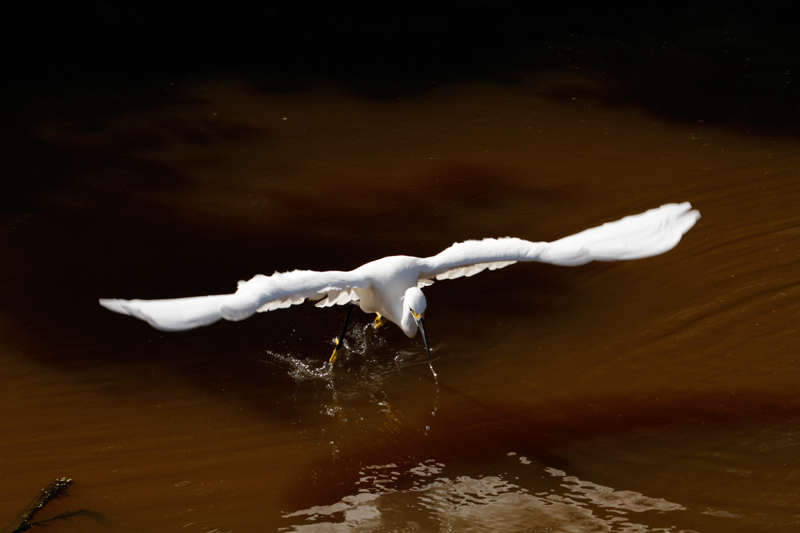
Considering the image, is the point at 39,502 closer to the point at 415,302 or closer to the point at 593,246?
the point at 415,302

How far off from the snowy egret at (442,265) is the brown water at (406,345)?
46 cm

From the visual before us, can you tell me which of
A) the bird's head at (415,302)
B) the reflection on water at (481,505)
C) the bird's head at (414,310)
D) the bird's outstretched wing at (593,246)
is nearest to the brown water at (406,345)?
the reflection on water at (481,505)

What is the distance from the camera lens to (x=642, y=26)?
9969mm

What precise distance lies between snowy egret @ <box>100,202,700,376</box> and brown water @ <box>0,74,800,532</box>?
0.46m

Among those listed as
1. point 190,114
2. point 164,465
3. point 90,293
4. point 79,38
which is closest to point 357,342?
point 164,465

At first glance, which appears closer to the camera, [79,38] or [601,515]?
[601,515]

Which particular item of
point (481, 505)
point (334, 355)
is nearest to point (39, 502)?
point (334, 355)

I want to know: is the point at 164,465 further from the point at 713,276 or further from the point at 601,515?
the point at 713,276

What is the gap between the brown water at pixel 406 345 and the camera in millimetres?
3471

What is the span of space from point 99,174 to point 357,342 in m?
3.17

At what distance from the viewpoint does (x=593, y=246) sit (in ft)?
12.6

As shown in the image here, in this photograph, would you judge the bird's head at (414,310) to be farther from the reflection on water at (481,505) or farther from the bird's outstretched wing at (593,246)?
the reflection on water at (481,505)

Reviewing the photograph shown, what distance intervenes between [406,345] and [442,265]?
71 centimetres

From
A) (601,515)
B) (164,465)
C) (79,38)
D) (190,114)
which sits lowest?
(601,515)
